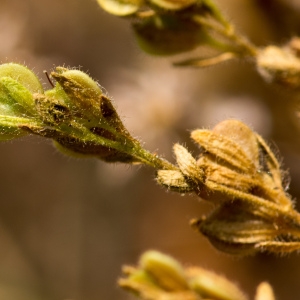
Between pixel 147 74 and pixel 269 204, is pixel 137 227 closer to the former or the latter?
pixel 147 74

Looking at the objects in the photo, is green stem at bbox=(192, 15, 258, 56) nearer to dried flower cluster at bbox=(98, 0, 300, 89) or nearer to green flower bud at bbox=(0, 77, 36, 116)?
dried flower cluster at bbox=(98, 0, 300, 89)

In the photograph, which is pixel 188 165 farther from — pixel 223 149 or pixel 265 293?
pixel 265 293

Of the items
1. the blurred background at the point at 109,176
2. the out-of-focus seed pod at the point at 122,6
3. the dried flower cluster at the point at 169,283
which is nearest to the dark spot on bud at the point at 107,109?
the out-of-focus seed pod at the point at 122,6

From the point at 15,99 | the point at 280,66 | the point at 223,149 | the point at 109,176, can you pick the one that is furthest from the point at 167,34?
the point at 109,176

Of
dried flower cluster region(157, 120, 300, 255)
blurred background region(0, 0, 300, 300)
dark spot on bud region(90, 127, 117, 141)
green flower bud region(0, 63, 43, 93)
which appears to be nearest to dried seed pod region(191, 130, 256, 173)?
dried flower cluster region(157, 120, 300, 255)

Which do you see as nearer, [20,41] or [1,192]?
[20,41]

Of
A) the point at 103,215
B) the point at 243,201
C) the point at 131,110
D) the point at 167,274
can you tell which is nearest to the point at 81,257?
the point at 103,215
